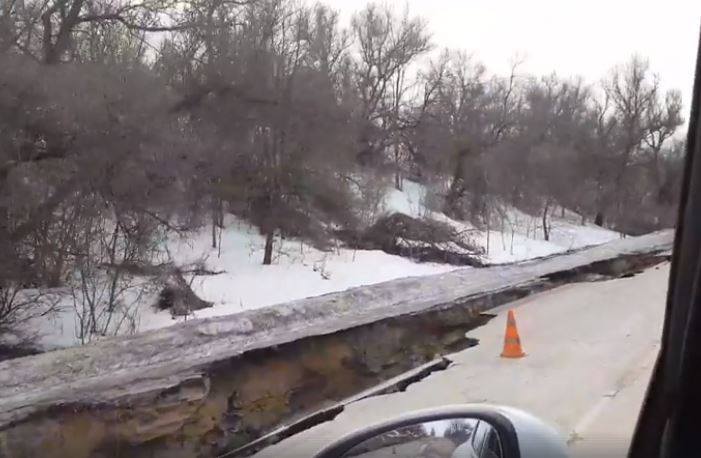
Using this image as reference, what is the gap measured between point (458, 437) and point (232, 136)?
18.4 meters

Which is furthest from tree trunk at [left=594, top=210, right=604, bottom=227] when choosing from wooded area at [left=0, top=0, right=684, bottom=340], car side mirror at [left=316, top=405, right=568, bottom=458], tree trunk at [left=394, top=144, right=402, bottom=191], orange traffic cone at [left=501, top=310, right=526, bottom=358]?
tree trunk at [left=394, top=144, right=402, bottom=191]

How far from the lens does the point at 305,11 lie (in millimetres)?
20422

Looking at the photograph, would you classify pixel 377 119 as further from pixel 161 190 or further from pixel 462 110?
pixel 161 190

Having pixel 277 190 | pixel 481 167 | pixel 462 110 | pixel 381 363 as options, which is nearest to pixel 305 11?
pixel 277 190

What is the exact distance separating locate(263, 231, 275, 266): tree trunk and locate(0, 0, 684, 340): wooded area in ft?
0.37

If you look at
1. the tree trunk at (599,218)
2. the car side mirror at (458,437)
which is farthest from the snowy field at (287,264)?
the car side mirror at (458,437)

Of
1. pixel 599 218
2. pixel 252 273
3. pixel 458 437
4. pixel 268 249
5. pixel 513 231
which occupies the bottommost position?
pixel 252 273

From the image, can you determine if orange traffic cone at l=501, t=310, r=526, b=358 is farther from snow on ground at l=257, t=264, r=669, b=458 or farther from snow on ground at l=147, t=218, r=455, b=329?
snow on ground at l=147, t=218, r=455, b=329

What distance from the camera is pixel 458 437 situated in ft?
8.02

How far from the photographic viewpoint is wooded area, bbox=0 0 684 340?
8.41m

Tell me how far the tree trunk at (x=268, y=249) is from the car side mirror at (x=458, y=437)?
17201 millimetres

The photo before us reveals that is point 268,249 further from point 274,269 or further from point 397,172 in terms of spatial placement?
point 397,172

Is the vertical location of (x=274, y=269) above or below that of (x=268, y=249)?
below

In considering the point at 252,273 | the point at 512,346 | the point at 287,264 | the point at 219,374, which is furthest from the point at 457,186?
the point at 219,374
